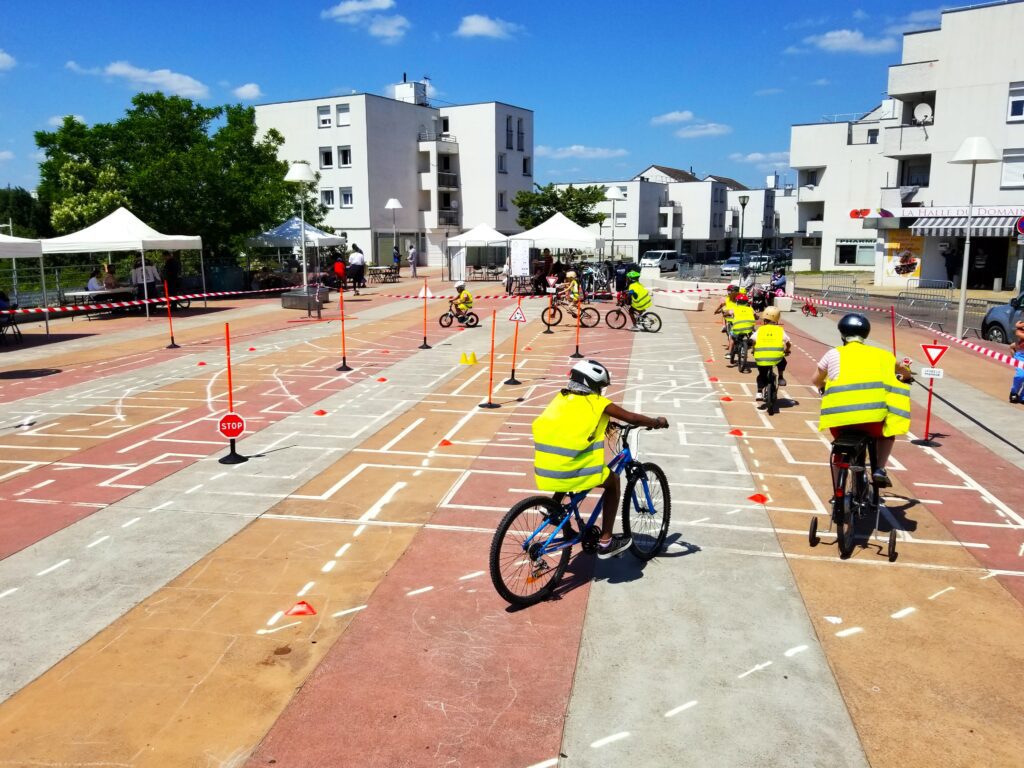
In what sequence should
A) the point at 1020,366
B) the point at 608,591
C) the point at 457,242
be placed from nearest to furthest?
the point at 608,591 < the point at 1020,366 < the point at 457,242

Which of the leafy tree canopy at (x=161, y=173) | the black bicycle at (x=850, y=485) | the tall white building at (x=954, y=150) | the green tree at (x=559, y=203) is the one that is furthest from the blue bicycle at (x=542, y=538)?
the green tree at (x=559, y=203)

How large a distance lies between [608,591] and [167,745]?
319 centimetres

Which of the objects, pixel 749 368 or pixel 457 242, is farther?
pixel 457 242

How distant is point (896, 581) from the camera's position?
626 cm

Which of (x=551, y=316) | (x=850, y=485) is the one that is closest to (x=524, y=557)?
(x=850, y=485)

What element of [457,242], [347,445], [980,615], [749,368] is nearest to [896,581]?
[980,615]

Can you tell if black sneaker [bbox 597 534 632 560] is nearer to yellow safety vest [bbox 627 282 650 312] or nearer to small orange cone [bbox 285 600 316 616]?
small orange cone [bbox 285 600 316 616]

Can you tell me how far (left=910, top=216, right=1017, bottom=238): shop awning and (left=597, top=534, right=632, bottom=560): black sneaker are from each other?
37.2 meters

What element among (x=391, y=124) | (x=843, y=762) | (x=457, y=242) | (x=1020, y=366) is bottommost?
(x=843, y=762)

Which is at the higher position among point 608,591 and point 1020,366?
point 1020,366

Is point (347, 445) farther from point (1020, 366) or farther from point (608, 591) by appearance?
point (1020, 366)

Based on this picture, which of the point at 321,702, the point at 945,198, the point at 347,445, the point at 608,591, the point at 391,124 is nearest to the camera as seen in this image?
the point at 321,702

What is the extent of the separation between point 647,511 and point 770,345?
5.75 meters

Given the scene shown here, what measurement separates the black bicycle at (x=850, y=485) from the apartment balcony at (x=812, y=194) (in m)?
58.0
